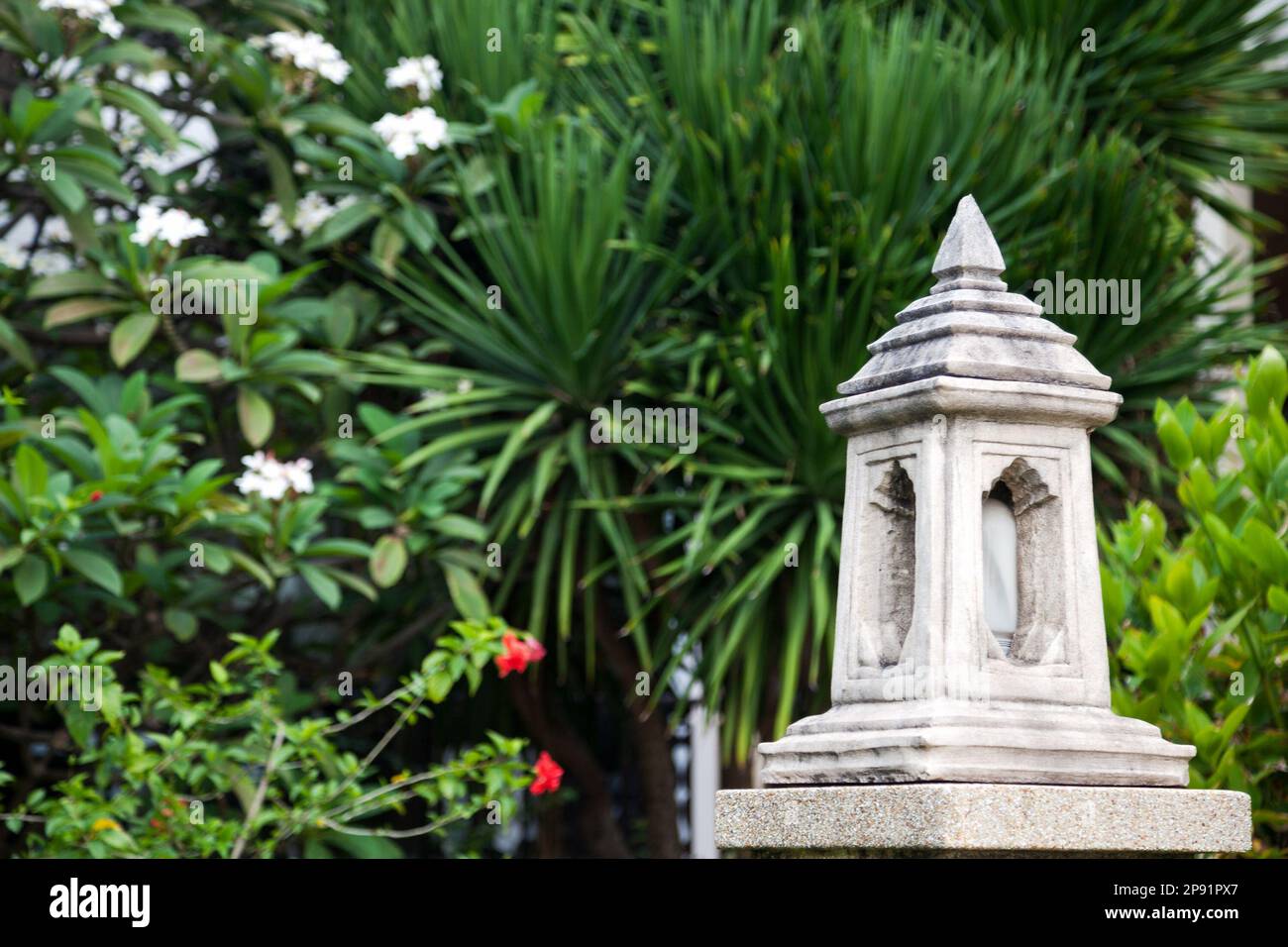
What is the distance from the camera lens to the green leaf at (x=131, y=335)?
16.5 ft

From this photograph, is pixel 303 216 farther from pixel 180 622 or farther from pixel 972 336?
pixel 972 336

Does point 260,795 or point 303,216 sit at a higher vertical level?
point 303,216

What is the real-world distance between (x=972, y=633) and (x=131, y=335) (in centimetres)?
295

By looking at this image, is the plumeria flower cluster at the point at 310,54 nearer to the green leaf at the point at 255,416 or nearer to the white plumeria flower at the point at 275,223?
the white plumeria flower at the point at 275,223

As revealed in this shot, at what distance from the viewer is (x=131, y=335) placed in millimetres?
5090

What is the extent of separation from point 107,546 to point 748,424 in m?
1.90

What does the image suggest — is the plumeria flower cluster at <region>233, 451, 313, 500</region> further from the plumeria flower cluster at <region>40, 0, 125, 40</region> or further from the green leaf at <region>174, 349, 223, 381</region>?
the plumeria flower cluster at <region>40, 0, 125, 40</region>

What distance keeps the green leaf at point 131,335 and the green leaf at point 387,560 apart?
2.83 feet

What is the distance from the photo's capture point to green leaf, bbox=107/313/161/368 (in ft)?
16.5

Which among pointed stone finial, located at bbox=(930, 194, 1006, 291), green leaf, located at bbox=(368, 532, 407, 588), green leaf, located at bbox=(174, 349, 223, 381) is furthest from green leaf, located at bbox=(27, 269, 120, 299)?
pointed stone finial, located at bbox=(930, 194, 1006, 291)

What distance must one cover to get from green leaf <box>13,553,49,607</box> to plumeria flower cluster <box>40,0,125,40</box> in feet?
5.13

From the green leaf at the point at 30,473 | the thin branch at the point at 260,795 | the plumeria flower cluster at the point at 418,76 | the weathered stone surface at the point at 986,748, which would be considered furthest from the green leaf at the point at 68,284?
the weathered stone surface at the point at 986,748

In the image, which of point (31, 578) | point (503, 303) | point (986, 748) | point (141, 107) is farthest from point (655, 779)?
point (986, 748)
